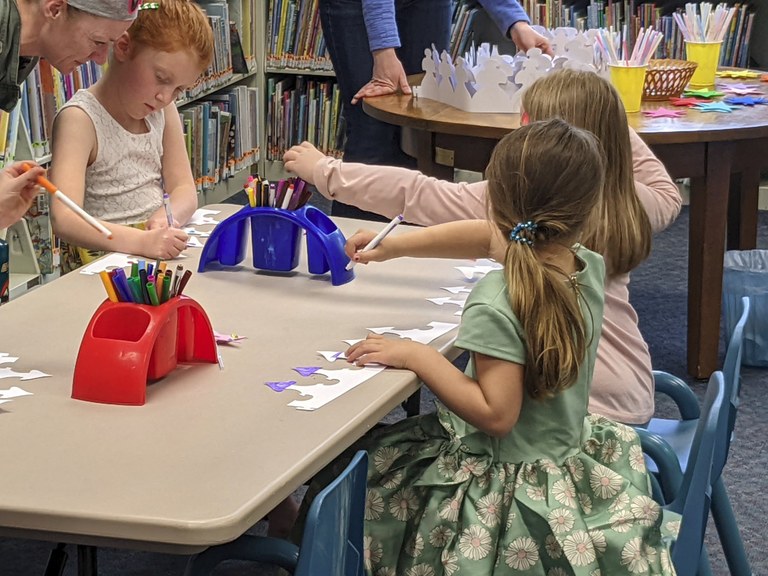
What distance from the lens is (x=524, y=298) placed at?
53.2 inches

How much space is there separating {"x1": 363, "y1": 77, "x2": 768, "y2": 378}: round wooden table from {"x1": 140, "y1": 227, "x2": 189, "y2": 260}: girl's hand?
992 millimetres

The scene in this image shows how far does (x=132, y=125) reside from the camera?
2225 millimetres

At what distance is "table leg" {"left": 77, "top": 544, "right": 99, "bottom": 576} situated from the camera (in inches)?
48.7

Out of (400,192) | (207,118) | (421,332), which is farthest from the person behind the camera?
(207,118)

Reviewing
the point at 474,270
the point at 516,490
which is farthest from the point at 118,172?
the point at 516,490

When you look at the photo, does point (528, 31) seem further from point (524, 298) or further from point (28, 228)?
point (524, 298)

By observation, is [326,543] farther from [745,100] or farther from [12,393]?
[745,100]

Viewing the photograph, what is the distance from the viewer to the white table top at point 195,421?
101cm

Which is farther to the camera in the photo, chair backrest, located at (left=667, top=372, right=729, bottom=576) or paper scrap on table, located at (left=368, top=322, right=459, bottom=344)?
paper scrap on table, located at (left=368, top=322, right=459, bottom=344)

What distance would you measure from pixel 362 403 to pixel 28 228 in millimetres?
2078

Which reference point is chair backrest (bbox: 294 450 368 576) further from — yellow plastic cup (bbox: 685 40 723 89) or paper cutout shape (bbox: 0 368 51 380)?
yellow plastic cup (bbox: 685 40 723 89)

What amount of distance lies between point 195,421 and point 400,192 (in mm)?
824

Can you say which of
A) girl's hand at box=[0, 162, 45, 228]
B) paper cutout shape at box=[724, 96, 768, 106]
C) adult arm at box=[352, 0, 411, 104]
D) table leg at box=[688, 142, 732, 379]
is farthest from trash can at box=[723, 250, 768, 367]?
girl's hand at box=[0, 162, 45, 228]

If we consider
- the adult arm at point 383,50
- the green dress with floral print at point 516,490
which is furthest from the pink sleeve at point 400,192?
the adult arm at point 383,50
